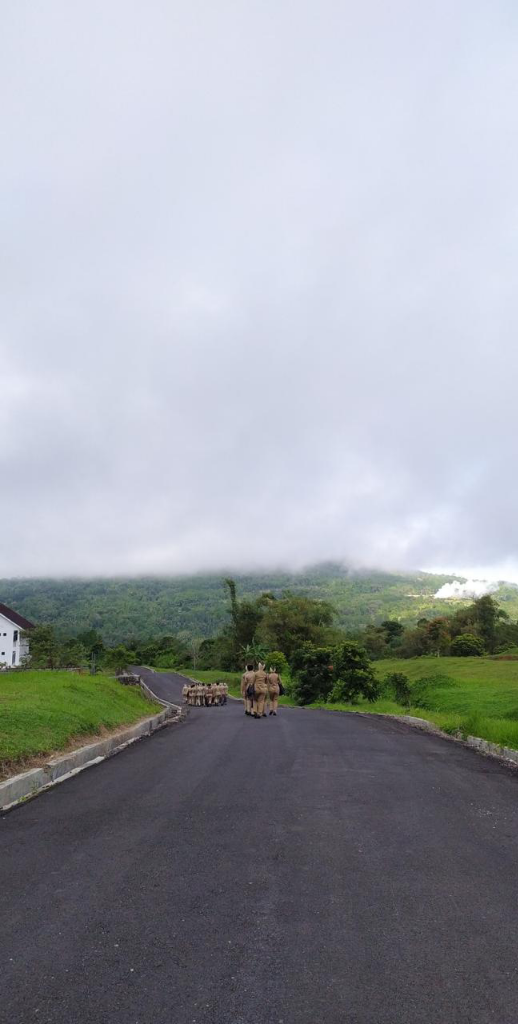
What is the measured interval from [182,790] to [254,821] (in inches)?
74.7

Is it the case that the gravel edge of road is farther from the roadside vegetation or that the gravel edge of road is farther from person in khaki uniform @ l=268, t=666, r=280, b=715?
person in khaki uniform @ l=268, t=666, r=280, b=715

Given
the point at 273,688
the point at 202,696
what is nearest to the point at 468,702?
the point at 273,688

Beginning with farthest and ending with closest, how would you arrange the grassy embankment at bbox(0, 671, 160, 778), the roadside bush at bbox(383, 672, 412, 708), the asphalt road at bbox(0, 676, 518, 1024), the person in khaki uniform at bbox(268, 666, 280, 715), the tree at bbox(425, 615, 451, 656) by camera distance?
the tree at bbox(425, 615, 451, 656), the roadside bush at bbox(383, 672, 412, 708), the person in khaki uniform at bbox(268, 666, 280, 715), the grassy embankment at bbox(0, 671, 160, 778), the asphalt road at bbox(0, 676, 518, 1024)

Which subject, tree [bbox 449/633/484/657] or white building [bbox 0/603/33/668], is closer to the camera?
tree [bbox 449/633/484/657]

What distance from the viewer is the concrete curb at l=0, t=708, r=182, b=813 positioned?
800 cm

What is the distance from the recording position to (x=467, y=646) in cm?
Answer: 6569

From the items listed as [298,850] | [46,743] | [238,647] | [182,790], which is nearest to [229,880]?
[298,850]

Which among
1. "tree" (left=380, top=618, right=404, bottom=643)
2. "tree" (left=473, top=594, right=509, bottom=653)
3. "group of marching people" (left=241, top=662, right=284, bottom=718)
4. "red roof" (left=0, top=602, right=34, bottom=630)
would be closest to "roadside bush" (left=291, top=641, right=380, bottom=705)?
"group of marching people" (left=241, top=662, right=284, bottom=718)

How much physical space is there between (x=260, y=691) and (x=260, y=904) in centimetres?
1933

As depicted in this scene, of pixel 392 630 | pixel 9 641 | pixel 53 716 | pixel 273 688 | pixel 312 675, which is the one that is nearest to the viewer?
pixel 53 716

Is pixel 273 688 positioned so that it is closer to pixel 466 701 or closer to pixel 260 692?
pixel 260 692

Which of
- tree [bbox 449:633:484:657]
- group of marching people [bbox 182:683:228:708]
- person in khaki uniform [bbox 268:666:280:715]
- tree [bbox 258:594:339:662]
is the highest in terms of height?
tree [bbox 258:594:339:662]

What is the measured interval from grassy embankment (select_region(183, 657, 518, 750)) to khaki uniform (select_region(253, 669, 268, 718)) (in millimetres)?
5607

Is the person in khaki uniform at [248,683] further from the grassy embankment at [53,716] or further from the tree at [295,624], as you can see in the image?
the tree at [295,624]
